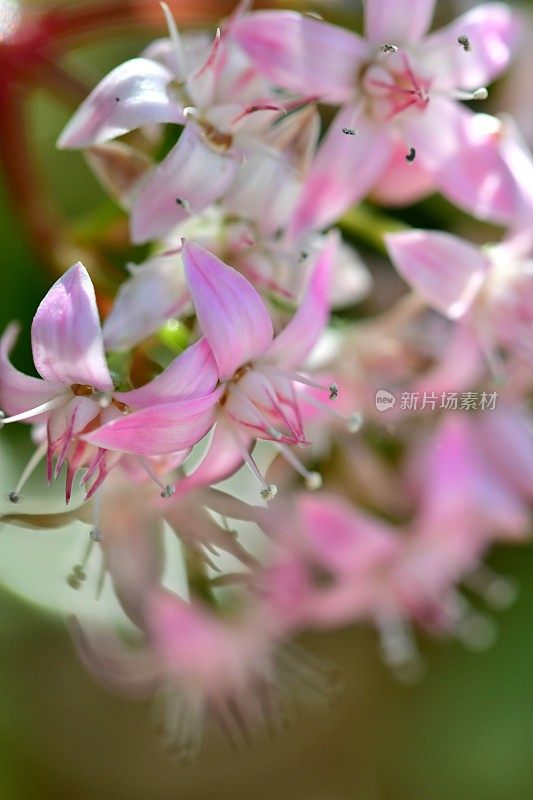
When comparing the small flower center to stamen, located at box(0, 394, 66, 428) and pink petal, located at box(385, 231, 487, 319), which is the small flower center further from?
stamen, located at box(0, 394, 66, 428)

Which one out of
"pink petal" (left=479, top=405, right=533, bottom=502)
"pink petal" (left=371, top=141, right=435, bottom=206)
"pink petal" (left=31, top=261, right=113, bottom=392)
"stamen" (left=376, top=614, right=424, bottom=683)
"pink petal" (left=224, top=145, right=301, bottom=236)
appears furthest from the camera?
"stamen" (left=376, top=614, right=424, bottom=683)

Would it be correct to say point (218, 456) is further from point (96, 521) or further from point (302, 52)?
point (302, 52)

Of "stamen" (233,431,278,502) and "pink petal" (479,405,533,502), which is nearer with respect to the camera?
"stamen" (233,431,278,502)

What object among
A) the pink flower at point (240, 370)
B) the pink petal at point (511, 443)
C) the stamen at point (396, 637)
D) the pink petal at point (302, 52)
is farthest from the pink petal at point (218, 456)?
the stamen at point (396, 637)

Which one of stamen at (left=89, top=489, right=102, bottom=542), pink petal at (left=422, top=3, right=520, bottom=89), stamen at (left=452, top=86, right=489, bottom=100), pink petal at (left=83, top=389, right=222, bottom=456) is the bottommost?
stamen at (left=89, top=489, right=102, bottom=542)

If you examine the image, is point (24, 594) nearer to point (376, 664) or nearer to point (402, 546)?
point (402, 546)

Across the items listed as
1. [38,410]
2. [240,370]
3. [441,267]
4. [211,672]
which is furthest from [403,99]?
Result: [211,672]

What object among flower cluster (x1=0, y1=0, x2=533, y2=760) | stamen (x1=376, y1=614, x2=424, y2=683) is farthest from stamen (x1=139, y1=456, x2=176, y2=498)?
stamen (x1=376, y1=614, x2=424, y2=683)

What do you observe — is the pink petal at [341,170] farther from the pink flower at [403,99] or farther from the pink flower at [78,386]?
the pink flower at [78,386]

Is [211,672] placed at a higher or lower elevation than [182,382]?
lower
